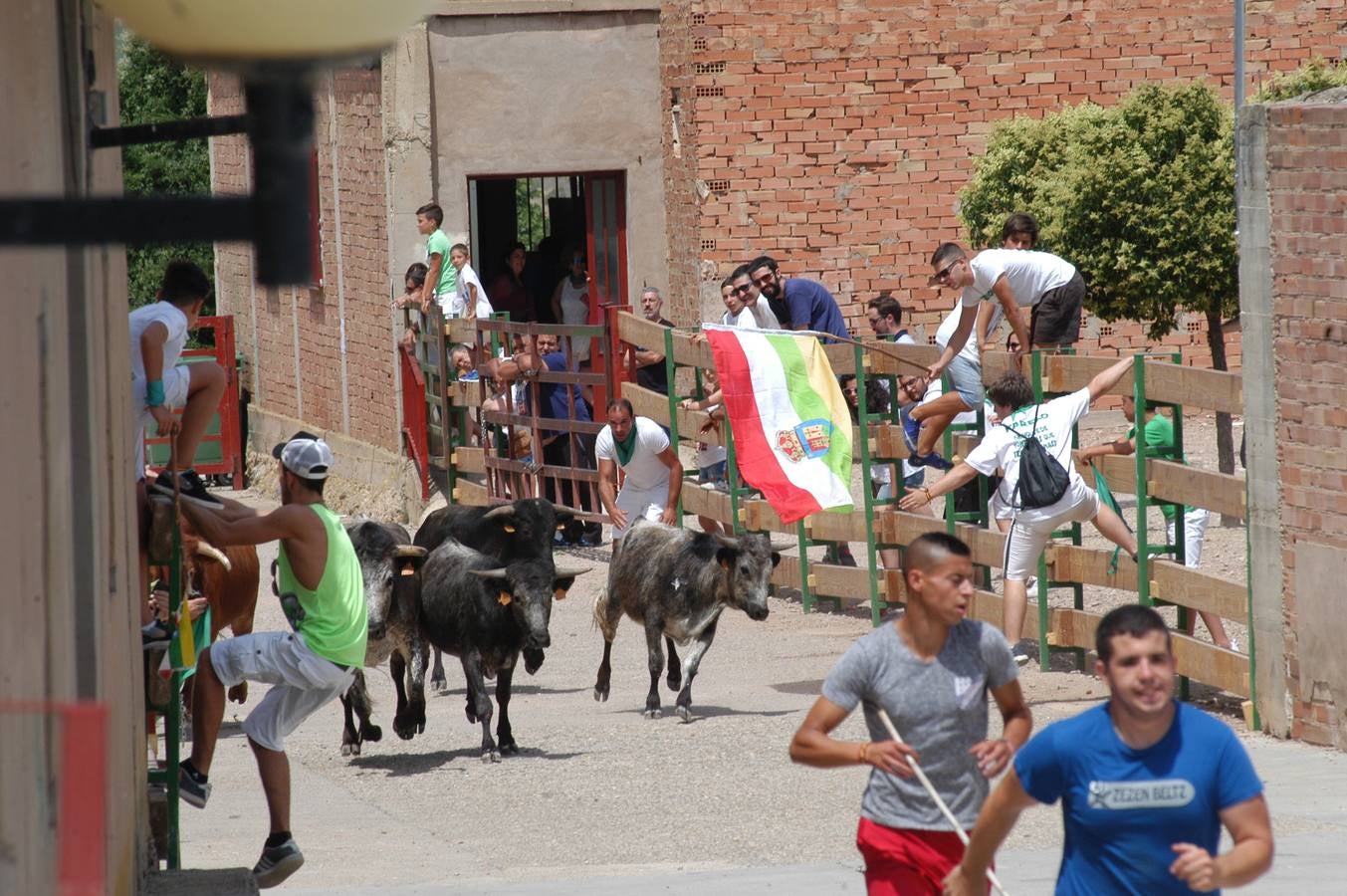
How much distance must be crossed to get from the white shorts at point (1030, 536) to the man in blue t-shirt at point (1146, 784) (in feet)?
Answer: 22.5

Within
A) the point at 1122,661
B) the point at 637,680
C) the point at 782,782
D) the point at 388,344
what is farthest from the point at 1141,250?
the point at 1122,661

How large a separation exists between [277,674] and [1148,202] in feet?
47.7

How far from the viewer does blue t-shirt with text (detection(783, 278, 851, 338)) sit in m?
15.0

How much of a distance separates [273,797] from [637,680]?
5558 millimetres

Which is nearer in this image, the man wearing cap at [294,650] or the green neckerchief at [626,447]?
the man wearing cap at [294,650]

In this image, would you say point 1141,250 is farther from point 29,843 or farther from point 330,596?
point 29,843

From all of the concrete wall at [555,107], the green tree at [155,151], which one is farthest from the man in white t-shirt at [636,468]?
the green tree at [155,151]

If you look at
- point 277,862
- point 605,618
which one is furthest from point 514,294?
point 277,862

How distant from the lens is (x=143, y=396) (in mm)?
7523

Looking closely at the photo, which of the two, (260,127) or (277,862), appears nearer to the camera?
(260,127)

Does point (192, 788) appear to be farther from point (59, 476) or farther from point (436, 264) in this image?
point (436, 264)

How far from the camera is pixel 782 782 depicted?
9703 millimetres

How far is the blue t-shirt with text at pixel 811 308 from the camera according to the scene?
49.3 feet

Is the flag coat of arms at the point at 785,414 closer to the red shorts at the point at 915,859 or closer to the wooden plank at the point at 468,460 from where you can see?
the wooden plank at the point at 468,460
